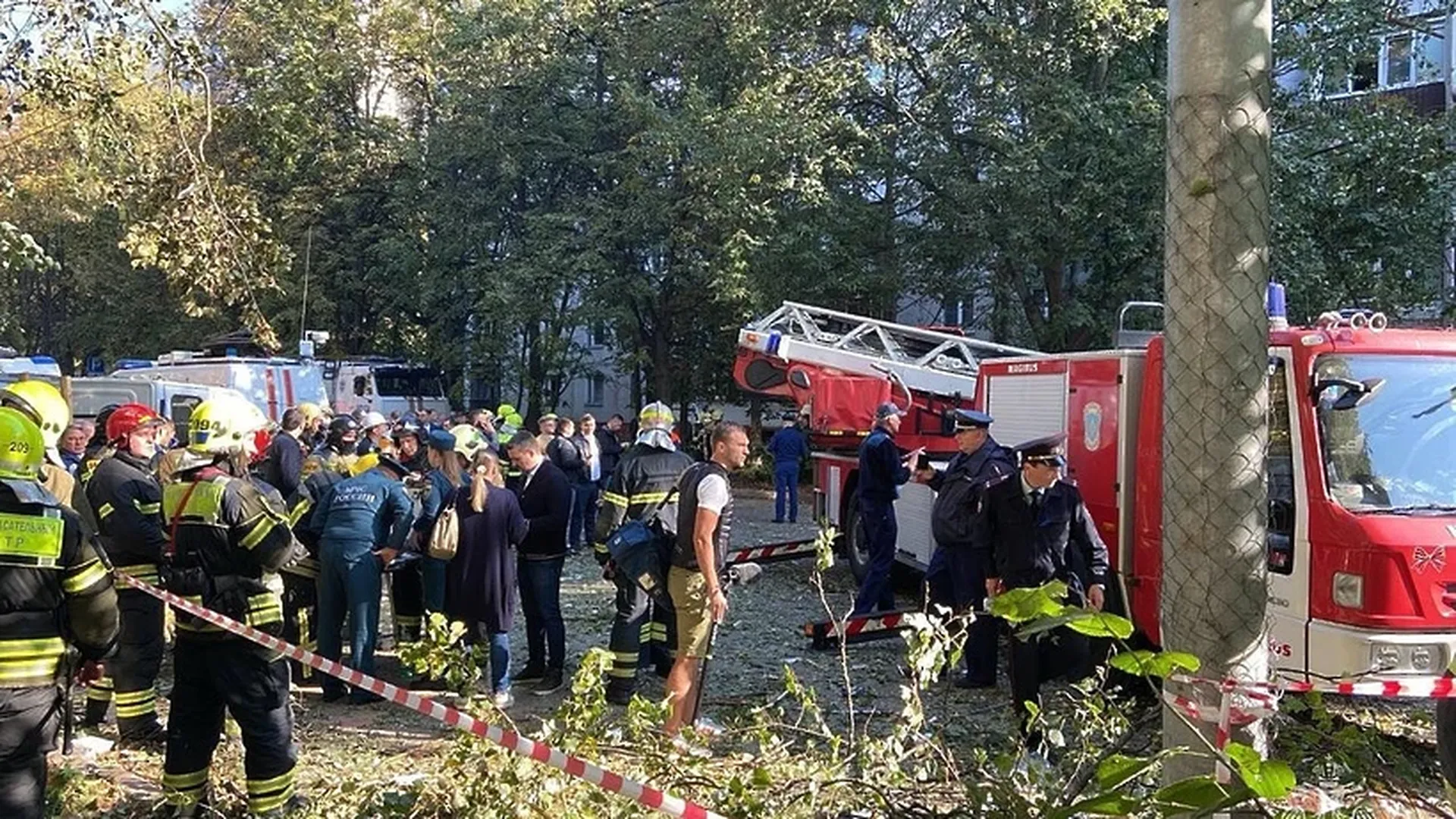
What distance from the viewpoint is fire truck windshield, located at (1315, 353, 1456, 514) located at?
5484mm

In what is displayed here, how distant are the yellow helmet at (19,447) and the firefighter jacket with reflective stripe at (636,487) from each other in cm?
327

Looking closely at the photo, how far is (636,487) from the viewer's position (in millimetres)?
6801

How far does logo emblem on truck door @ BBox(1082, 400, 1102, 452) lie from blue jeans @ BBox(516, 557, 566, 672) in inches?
130

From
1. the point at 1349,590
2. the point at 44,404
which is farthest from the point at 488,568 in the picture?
the point at 1349,590

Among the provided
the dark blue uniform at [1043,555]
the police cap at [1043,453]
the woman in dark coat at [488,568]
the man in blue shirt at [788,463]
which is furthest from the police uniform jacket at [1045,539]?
the man in blue shirt at [788,463]

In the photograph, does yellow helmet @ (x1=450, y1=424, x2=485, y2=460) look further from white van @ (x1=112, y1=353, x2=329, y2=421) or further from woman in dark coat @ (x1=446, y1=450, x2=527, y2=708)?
white van @ (x1=112, y1=353, x2=329, y2=421)

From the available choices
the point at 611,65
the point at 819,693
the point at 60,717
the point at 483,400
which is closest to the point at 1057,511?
the point at 819,693

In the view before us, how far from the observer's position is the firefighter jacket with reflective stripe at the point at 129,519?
19.6 ft

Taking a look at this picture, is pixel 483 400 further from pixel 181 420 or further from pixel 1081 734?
pixel 1081 734

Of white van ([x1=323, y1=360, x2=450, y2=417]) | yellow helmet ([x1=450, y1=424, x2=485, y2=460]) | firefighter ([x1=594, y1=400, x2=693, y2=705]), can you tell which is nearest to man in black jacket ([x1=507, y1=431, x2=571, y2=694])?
yellow helmet ([x1=450, y1=424, x2=485, y2=460])

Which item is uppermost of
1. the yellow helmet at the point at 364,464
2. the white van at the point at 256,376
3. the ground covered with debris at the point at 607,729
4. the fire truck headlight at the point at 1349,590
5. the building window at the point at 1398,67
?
the building window at the point at 1398,67

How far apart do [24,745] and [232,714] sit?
1.00m

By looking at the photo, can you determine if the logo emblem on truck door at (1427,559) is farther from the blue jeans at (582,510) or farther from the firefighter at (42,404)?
the blue jeans at (582,510)

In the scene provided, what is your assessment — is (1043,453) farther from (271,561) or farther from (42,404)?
(42,404)
